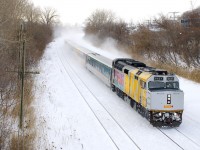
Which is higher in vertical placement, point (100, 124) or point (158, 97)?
point (158, 97)

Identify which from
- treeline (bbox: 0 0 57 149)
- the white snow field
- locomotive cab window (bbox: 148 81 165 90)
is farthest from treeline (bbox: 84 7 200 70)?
locomotive cab window (bbox: 148 81 165 90)

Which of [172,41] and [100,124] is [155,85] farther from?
[172,41]

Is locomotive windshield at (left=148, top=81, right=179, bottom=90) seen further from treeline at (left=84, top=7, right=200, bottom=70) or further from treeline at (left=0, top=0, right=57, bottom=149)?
treeline at (left=84, top=7, right=200, bottom=70)

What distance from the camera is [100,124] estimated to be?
16.0m

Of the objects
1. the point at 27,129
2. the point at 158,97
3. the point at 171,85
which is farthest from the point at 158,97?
the point at 27,129

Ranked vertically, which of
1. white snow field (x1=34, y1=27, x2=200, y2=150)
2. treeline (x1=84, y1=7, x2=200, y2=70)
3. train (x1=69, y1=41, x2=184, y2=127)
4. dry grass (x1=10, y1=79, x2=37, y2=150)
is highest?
treeline (x1=84, y1=7, x2=200, y2=70)

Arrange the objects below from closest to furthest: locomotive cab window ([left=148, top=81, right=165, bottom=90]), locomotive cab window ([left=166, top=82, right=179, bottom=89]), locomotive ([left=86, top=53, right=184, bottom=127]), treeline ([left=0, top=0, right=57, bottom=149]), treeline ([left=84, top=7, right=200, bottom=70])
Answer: treeline ([left=0, top=0, right=57, bottom=149]) < locomotive ([left=86, top=53, right=184, bottom=127]) < locomotive cab window ([left=148, top=81, right=165, bottom=90]) < locomotive cab window ([left=166, top=82, right=179, bottom=89]) < treeline ([left=84, top=7, right=200, bottom=70])

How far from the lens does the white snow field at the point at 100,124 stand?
13.3m

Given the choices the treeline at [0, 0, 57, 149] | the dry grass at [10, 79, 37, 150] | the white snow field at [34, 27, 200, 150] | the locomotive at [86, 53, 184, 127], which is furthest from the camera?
the locomotive at [86, 53, 184, 127]

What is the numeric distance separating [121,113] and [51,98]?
Result: 5361 mm

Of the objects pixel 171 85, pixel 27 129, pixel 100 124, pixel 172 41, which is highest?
pixel 172 41

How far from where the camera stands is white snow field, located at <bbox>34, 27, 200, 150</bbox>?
13273 mm

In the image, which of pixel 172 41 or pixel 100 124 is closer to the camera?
pixel 100 124

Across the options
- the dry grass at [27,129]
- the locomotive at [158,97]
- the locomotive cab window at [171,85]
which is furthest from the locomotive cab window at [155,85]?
the dry grass at [27,129]
